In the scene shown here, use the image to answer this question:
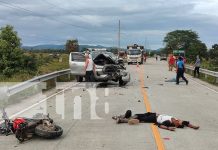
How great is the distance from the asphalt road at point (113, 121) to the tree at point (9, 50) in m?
11.8

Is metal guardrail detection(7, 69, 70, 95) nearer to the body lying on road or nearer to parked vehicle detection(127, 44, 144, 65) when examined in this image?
the body lying on road

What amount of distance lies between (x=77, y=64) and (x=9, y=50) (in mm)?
7624

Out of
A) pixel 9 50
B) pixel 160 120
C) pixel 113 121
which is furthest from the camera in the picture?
pixel 9 50

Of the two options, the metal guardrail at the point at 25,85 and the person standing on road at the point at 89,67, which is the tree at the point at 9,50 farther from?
the person standing on road at the point at 89,67

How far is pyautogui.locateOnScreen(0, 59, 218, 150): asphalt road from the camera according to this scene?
31.5ft

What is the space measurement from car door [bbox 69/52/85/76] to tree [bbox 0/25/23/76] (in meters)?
6.20

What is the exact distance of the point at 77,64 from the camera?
92.2ft

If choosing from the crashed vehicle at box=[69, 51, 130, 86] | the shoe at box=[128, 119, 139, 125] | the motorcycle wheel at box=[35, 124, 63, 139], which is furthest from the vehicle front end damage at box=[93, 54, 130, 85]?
the motorcycle wheel at box=[35, 124, 63, 139]

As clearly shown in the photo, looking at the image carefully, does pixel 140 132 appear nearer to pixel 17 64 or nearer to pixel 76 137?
pixel 76 137

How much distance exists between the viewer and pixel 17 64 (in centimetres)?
3403

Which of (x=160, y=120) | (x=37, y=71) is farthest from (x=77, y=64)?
(x=160, y=120)

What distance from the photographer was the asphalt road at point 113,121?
959 centimetres

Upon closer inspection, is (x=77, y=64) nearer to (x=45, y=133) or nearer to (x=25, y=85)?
(x=25, y=85)

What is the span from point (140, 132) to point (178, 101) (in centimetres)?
761
